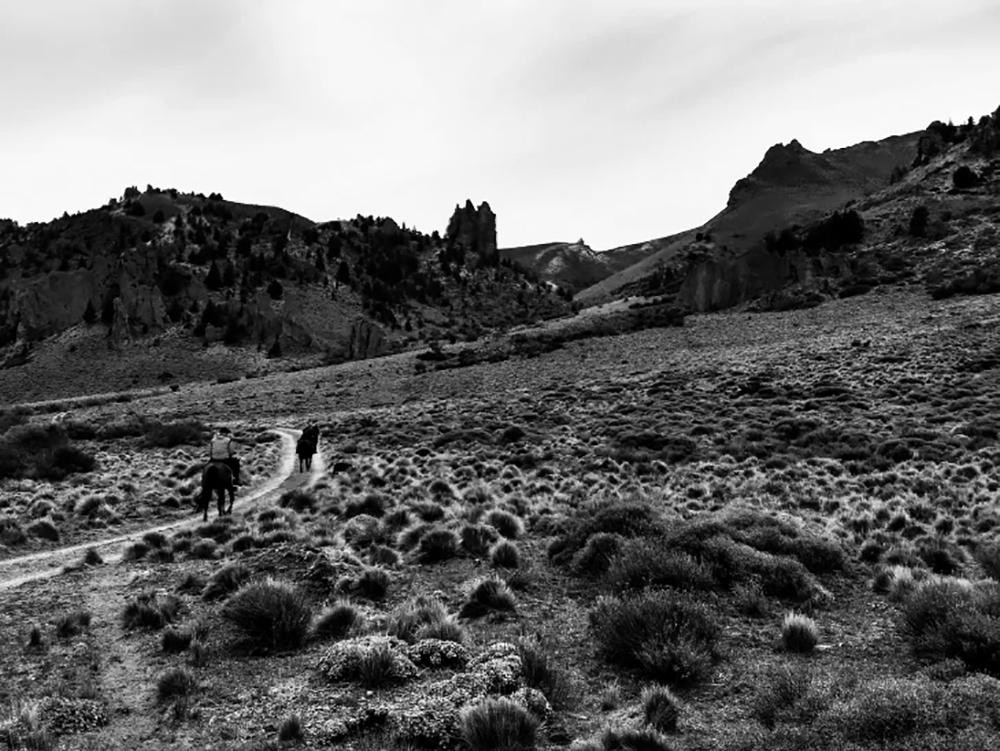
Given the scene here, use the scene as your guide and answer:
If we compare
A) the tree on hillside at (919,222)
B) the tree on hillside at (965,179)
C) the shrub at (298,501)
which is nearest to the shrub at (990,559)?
the shrub at (298,501)

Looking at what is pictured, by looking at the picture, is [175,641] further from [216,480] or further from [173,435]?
[173,435]

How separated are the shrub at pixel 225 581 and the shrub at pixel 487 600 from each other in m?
3.44

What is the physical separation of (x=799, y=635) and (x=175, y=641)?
7206mm

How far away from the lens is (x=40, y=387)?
8156 centimetres

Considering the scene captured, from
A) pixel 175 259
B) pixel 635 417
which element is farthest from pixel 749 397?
pixel 175 259

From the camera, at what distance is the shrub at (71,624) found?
8695 mm

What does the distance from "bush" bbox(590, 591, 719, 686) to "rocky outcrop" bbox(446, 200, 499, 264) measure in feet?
477

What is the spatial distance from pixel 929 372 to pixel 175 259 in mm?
108489

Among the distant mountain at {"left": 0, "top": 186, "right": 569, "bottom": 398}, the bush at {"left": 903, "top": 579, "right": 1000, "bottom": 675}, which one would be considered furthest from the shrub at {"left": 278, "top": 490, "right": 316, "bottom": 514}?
the distant mountain at {"left": 0, "top": 186, "right": 569, "bottom": 398}

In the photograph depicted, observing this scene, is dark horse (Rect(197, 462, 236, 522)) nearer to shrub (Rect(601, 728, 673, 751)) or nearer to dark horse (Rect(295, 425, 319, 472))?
dark horse (Rect(295, 425, 319, 472))

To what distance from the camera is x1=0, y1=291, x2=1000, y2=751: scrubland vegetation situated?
6059 mm

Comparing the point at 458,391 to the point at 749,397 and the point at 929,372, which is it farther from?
the point at 929,372

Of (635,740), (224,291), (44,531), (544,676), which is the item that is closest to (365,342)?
(224,291)

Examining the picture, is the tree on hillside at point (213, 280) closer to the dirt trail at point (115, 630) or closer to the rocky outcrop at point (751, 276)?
the rocky outcrop at point (751, 276)
